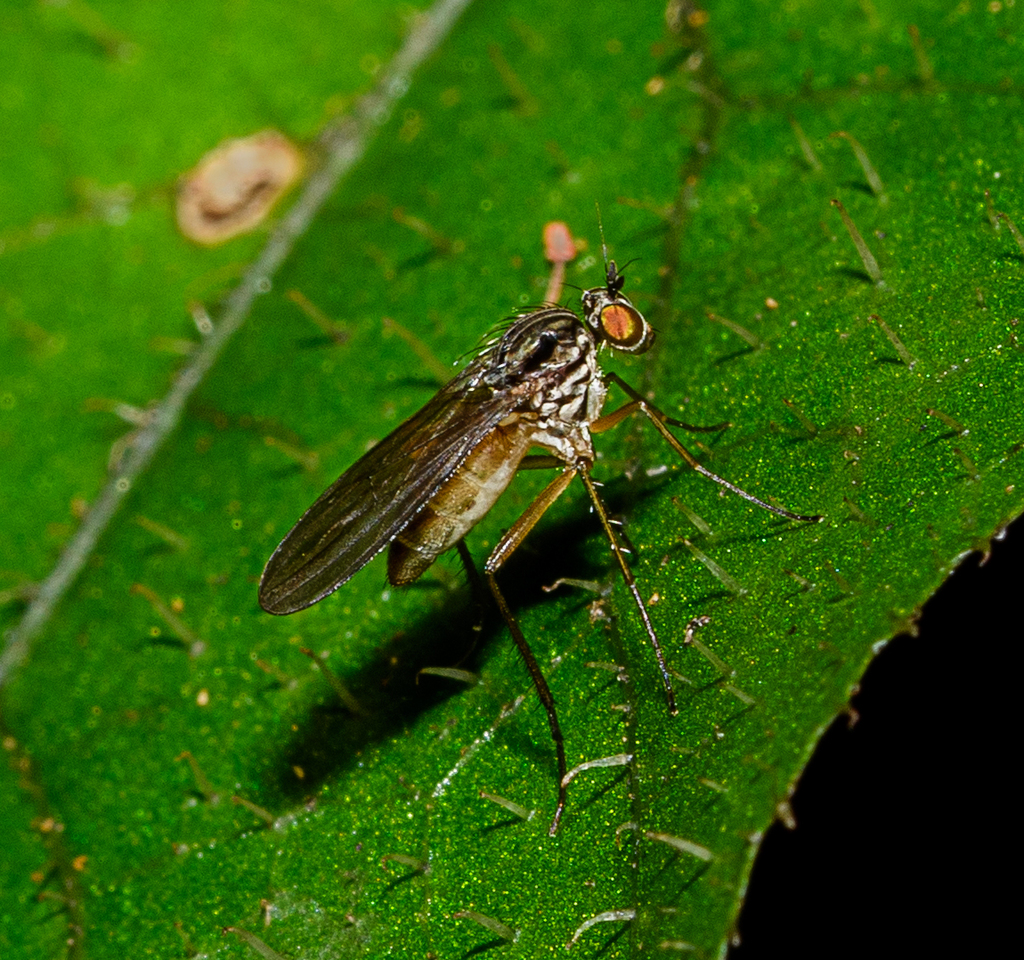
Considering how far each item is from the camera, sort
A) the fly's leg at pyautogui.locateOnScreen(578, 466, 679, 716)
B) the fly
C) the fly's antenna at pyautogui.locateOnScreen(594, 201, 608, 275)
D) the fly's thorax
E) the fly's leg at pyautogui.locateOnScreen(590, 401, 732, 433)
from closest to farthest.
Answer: the fly's leg at pyautogui.locateOnScreen(578, 466, 679, 716) < the fly < the fly's leg at pyautogui.locateOnScreen(590, 401, 732, 433) < the fly's thorax < the fly's antenna at pyautogui.locateOnScreen(594, 201, 608, 275)

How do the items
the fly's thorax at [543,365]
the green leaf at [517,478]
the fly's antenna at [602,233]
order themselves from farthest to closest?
the fly's antenna at [602,233]
the fly's thorax at [543,365]
the green leaf at [517,478]

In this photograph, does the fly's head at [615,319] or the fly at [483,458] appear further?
the fly's head at [615,319]

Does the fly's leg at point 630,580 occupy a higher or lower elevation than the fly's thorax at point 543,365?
lower

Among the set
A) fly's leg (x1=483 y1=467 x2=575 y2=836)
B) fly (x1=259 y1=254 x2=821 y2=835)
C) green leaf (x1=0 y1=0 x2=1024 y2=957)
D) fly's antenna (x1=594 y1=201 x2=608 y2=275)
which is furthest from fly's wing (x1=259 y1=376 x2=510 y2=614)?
fly's antenna (x1=594 y1=201 x2=608 y2=275)

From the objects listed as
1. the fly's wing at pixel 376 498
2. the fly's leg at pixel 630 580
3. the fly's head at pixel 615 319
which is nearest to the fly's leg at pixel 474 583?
the fly's wing at pixel 376 498

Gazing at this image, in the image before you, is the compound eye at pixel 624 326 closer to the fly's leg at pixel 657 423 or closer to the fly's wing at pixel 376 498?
the fly's leg at pixel 657 423

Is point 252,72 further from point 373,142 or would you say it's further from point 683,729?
point 683,729

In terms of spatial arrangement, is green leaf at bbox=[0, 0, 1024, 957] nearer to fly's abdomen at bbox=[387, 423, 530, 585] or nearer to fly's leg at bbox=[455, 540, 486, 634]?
fly's leg at bbox=[455, 540, 486, 634]

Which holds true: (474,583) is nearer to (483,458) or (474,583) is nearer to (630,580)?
(483,458)

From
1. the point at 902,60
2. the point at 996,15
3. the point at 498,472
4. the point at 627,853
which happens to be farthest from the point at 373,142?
the point at 627,853
